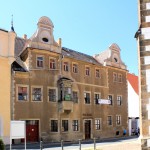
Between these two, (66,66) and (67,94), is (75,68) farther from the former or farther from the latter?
(67,94)

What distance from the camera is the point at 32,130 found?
36656mm

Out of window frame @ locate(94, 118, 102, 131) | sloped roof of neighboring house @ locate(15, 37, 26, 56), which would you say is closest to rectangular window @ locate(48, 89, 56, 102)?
sloped roof of neighboring house @ locate(15, 37, 26, 56)

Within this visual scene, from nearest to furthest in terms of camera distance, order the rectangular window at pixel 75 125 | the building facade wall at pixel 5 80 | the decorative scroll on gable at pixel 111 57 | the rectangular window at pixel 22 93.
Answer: the building facade wall at pixel 5 80
the rectangular window at pixel 22 93
the rectangular window at pixel 75 125
the decorative scroll on gable at pixel 111 57

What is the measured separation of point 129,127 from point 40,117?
57.5 feet

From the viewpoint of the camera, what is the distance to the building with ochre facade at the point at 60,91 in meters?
36.4

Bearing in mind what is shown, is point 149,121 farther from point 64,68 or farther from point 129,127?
point 129,127

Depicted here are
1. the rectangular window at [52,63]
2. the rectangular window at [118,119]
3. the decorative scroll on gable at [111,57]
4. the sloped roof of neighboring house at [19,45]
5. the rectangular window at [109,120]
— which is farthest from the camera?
the rectangular window at [118,119]

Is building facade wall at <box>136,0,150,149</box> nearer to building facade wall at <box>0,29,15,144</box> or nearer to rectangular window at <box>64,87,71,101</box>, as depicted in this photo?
building facade wall at <box>0,29,15,144</box>

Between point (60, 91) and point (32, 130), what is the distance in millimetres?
5477

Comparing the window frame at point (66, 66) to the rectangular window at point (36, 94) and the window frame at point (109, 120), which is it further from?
the window frame at point (109, 120)

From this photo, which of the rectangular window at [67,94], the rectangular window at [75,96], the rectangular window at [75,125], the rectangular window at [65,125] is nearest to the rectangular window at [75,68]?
the rectangular window at [75,96]

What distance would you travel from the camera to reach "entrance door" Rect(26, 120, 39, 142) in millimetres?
36344

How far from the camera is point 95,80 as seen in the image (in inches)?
1742

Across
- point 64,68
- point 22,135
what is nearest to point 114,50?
point 64,68
